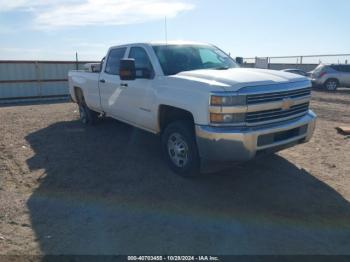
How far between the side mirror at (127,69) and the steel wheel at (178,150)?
1.17 metres

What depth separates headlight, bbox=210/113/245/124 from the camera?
433 centimetres

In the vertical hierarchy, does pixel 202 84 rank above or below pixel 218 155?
above

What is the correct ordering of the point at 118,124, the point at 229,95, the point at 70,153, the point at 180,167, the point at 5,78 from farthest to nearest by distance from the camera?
the point at 5,78 → the point at 118,124 → the point at 70,153 → the point at 180,167 → the point at 229,95

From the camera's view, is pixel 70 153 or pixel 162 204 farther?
pixel 70 153

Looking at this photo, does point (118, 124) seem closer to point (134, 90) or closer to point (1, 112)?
point (134, 90)

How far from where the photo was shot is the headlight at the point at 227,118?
14.2 feet

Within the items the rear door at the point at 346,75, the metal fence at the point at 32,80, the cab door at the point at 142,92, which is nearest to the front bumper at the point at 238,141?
the cab door at the point at 142,92

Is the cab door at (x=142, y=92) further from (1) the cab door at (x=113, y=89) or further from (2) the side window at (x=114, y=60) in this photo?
(2) the side window at (x=114, y=60)

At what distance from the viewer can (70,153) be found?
259 inches

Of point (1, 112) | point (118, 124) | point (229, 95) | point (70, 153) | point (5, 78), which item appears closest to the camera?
point (229, 95)

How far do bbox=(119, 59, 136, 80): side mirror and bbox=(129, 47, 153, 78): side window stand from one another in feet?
0.52

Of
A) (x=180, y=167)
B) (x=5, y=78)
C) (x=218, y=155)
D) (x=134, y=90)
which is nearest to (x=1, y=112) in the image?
(x=5, y=78)

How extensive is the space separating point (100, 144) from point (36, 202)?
2.72m

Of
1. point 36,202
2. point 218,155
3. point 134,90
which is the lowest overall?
point 36,202
